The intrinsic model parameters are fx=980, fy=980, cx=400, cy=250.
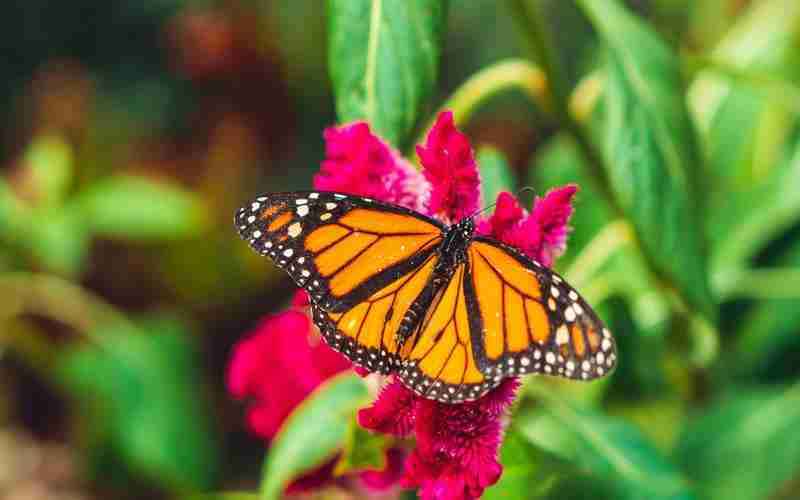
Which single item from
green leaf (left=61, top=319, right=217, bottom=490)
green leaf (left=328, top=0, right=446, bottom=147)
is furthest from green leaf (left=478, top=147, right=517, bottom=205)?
green leaf (left=61, top=319, right=217, bottom=490)

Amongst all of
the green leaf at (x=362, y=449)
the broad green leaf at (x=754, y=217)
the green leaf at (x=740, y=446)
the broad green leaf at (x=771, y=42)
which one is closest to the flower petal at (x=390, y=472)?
the green leaf at (x=362, y=449)

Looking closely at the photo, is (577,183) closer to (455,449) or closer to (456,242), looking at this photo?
(456,242)

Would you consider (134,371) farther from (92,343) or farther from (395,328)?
(395,328)

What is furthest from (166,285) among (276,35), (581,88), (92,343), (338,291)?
(338,291)

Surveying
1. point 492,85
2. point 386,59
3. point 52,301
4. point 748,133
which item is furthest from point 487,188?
point 52,301

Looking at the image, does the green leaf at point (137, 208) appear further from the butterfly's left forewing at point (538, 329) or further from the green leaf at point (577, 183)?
the butterfly's left forewing at point (538, 329)

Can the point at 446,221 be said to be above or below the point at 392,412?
above

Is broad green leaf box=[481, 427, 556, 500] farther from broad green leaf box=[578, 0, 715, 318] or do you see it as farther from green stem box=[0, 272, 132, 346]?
green stem box=[0, 272, 132, 346]
